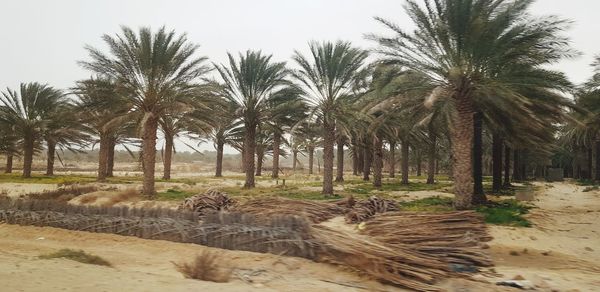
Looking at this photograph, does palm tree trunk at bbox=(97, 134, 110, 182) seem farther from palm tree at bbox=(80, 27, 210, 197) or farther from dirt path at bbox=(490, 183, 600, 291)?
dirt path at bbox=(490, 183, 600, 291)

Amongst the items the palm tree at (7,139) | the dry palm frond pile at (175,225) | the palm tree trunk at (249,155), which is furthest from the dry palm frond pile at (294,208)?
the palm tree at (7,139)

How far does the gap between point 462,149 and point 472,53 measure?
314 centimetres

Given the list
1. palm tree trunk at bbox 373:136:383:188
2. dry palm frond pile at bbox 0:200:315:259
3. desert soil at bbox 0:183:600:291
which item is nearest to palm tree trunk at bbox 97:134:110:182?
dry palm frond pile at bbox 0:200:315:259

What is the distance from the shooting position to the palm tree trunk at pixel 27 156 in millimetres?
29312

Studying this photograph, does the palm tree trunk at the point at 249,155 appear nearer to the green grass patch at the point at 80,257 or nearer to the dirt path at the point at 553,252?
the dirt path at the point at 553,252

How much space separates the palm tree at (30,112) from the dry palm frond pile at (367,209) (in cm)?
2583

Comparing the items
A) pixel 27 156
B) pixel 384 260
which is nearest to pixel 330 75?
pixel 384 260

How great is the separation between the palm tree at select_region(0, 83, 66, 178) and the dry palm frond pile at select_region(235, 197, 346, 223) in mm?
23844

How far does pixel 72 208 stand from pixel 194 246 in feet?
12.9

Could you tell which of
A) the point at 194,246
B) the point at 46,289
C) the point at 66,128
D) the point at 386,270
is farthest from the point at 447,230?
the point at 66,128

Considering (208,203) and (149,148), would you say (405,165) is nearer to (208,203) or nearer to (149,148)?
(149,148)

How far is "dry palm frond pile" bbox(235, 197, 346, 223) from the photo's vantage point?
10914 millimetres

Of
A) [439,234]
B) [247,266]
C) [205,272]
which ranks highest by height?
[439,234]

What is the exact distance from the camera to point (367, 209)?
11.5m
